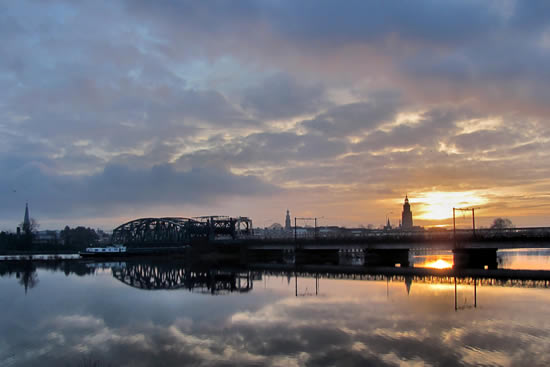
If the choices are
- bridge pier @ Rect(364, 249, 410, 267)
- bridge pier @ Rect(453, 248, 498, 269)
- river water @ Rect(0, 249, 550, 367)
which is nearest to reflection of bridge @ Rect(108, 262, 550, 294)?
river water @ Rect(0, 249, 550, 367)

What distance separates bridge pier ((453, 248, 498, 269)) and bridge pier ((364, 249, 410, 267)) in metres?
15.4

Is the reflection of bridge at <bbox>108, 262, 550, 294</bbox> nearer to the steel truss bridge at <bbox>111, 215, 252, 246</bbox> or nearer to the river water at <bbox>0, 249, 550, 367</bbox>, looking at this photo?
the river water at <bbox>0, 249, 550, 367</bbox>

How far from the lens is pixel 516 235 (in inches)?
3445

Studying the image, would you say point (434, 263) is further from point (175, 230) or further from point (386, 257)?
point (175, 230)

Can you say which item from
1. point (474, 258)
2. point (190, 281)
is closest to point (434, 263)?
point (474, 258)

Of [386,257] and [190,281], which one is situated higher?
[386,257]

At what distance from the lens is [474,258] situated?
95812 millimetres

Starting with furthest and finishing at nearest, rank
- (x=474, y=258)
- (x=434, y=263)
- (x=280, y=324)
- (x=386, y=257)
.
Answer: (x=434, y=263)
(x=386, y=257)
(x=474, y=258)
(x=280, y=324)

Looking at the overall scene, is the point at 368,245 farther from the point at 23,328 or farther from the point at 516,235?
the point at 23,328

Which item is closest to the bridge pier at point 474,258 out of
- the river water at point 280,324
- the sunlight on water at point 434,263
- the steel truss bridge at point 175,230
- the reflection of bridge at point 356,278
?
the sunlight on water at point 434,263

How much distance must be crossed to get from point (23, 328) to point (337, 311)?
1032 inches

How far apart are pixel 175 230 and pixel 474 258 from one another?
4711 inches

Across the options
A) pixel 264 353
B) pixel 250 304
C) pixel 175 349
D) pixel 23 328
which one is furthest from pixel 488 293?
pixel 23 328

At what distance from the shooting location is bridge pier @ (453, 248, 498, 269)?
295 feet
